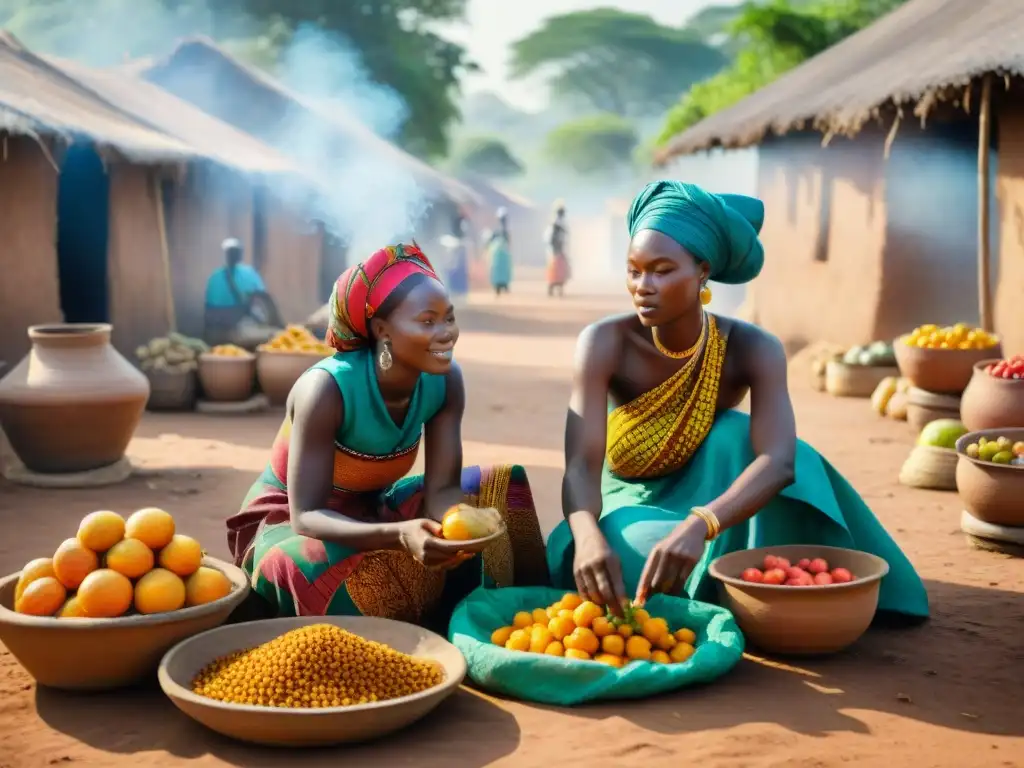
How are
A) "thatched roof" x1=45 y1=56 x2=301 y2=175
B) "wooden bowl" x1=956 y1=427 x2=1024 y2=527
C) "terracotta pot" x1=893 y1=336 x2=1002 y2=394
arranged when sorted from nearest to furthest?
1. "wooden bowl" x1=956 y1=427 x2=1024 y2=527
2. "terracotta pot" x1=893 y1=336 x2=1002 y2=394
3. "thatched roof" x1=45 y1=56 x2=301 y2=175

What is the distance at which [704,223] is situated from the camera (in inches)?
157

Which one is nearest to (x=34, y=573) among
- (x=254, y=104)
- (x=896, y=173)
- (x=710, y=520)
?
(x=710, y=520)

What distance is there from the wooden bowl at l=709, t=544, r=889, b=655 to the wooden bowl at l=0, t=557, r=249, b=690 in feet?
5.17

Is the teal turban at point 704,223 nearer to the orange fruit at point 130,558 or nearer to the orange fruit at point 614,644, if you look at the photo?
the orange fruit at point 614,644

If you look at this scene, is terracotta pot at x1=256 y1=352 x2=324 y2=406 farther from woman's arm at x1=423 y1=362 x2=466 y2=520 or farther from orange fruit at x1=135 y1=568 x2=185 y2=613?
orange fruit at x1=135 y1=568 x2=185 y2=613

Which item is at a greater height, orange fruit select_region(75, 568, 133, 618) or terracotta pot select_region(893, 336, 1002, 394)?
terracotta pot select_region(893, 336, 1002, 394)

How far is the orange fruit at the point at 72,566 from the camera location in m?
3.52

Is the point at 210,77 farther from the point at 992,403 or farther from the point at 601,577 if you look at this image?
the point at 601,577

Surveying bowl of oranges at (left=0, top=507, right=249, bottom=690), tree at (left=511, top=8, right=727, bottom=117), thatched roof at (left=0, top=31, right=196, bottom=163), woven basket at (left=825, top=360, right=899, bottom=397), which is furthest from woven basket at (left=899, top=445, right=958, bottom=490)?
tree at (left=511, top=8, right=727, bottom=117)

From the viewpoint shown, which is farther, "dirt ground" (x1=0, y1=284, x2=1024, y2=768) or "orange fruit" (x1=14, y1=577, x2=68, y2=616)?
"orange fruit" (x1=14, y1=577, x2=68, y2=616)

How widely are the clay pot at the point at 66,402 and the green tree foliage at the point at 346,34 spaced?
26680 mm

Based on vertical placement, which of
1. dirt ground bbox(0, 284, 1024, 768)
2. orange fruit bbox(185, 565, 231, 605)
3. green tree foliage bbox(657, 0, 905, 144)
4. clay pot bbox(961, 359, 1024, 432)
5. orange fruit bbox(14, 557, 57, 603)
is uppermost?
green tree foliage bbox(657, 0, 905, 144)

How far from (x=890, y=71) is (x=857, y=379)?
8.69 feet

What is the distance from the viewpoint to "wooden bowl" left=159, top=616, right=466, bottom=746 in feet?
10.00
